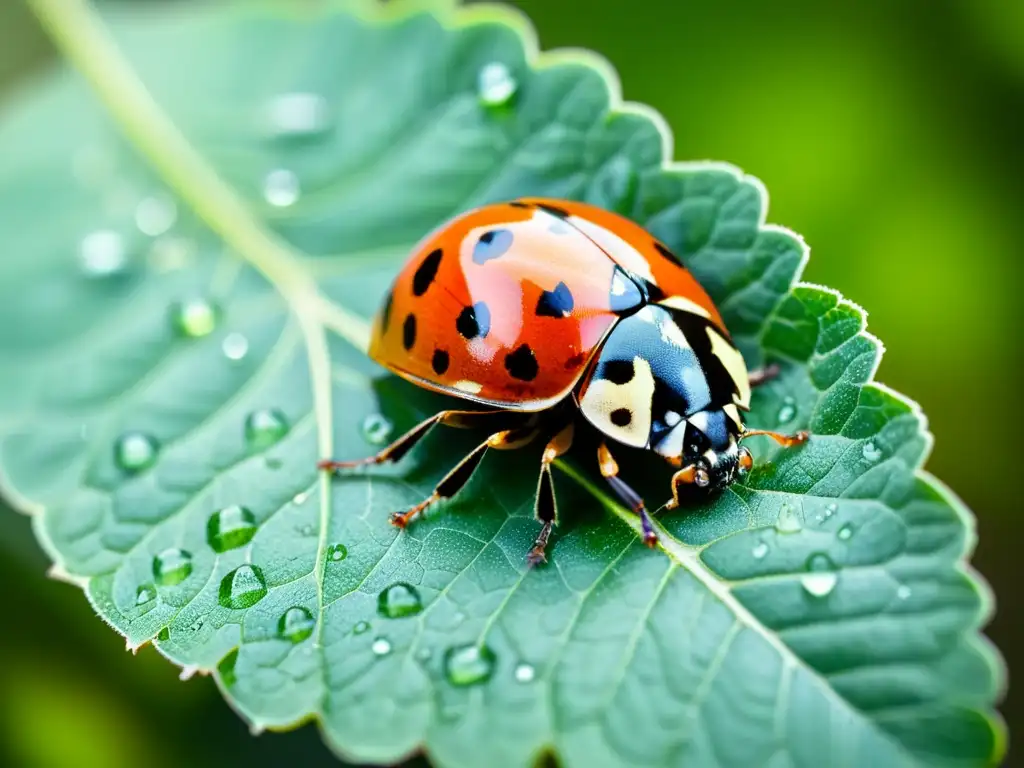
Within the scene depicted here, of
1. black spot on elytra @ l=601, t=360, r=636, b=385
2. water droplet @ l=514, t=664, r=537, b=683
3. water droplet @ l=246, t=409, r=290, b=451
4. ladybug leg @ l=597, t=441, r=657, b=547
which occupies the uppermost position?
black spot on elytra @ l=601, t=360, r=636, b=385

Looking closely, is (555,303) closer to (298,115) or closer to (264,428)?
(264,428)

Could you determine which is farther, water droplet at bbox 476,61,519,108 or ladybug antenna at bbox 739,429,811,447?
water droplet at bbox 476,61,519,108

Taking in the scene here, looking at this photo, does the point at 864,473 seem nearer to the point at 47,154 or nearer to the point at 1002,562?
the point at 1002,562

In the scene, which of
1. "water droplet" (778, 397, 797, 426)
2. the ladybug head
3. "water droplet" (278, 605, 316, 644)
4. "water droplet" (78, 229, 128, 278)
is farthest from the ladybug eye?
"water droplet" (78, 229, 128, 278)

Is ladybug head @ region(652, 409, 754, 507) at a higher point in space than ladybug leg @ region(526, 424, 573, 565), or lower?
higher

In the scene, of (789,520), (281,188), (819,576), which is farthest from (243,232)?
(819,576)

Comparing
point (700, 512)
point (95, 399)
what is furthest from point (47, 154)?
point (700, 512)

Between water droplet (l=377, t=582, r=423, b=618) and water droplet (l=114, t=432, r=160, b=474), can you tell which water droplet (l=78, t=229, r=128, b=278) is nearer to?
water droplet (l=114, t=432, r=160, b=474)
